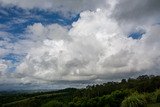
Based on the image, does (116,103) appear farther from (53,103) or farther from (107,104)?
(53,103)

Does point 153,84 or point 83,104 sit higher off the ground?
point 153,84

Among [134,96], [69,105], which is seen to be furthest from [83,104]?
[134,96]

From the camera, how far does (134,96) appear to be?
15062cm

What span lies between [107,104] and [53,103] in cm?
3621

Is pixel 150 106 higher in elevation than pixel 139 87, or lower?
lower

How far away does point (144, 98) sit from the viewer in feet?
493

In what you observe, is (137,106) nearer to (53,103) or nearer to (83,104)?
(83,104)

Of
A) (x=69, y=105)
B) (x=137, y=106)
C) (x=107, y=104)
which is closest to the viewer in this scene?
(x=137, y=106)

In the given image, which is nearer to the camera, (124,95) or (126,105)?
(126,105)

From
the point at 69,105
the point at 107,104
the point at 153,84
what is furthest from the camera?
the point at 153,84

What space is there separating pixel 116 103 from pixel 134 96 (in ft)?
52.8

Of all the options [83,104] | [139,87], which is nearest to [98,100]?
[83,104]

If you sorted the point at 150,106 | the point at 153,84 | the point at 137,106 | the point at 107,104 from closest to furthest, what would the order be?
the point at 150,106 → the point at 137,106 → the point at 107,104 → the point at 153,84

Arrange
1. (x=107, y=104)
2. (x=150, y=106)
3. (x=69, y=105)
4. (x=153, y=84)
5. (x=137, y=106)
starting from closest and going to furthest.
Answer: (x=150, y=106), (x=137, y=106), (x=107, y=104), (x=69, y=105), (x=153, y=84)
